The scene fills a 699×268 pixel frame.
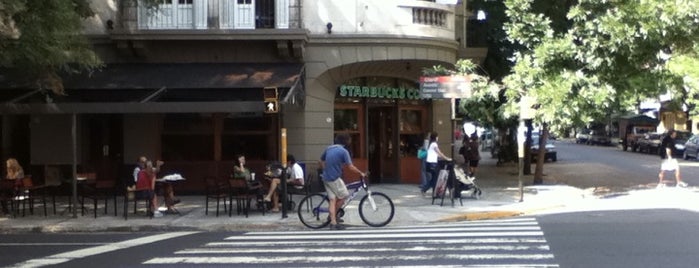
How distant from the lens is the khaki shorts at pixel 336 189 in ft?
41.4

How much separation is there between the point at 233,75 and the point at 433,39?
565cm

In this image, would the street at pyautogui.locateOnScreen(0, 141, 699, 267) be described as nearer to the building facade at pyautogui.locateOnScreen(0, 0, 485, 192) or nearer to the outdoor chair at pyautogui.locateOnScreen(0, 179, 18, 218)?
the outdoor chair at pyautogui.locateOnScreen(0, 179, 18, 218)

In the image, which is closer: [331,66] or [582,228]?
[582,228]

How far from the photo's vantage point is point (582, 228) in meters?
11.9

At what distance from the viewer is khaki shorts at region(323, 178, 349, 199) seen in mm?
12617

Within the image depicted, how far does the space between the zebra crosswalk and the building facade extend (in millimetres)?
6442

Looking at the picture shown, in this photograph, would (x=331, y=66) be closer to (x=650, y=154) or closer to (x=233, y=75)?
(x=233, y=75)

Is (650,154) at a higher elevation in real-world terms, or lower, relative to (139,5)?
lower

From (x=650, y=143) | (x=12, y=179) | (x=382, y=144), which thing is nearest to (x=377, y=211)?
(x=12, y=179)

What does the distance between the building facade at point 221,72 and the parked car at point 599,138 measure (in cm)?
4948

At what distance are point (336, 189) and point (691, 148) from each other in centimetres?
3183

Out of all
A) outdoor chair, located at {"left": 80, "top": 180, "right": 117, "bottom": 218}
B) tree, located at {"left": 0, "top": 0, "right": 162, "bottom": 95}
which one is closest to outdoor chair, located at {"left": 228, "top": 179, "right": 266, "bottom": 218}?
outdoor chair, located at {"left": 80, "top": 180, "right": 117, "bottom": 218}

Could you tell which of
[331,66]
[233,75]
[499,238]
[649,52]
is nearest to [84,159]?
[233,75]

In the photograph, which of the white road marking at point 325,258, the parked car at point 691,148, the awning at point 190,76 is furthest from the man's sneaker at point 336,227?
the parked car at point 691,148
